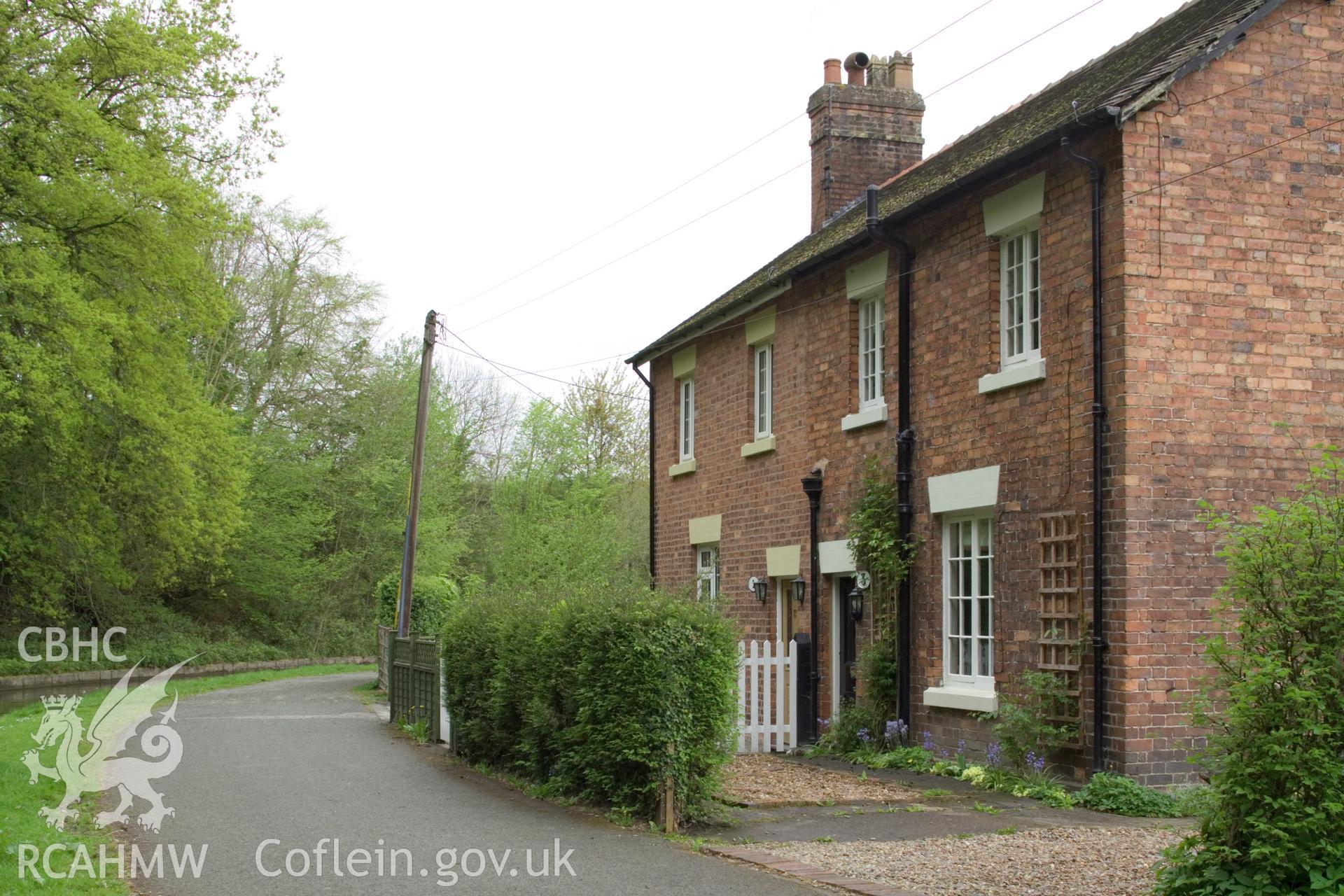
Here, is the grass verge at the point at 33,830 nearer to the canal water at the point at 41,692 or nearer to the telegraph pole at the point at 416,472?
the telegraph pole at the point at 416,472

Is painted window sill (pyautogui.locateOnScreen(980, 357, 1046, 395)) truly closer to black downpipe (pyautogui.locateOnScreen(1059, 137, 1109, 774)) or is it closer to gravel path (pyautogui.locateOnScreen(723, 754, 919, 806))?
black downpipe (pyautogui.locateOnScreen(1059, 137, 1109, 774))

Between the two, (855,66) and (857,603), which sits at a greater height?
(855,66)

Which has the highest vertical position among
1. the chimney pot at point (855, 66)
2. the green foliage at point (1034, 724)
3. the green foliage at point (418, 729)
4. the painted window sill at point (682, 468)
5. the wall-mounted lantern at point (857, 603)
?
the chimney pot at point (855, 66)

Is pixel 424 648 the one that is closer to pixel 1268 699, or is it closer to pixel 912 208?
pixel 912 208

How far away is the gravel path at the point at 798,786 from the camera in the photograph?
11.1 m

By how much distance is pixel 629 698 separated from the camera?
10031 millimetres

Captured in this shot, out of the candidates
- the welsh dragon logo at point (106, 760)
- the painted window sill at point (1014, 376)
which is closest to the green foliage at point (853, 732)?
the painted window sill at point (1014, 376)

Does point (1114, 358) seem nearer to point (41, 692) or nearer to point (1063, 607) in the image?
point (1063, 607)

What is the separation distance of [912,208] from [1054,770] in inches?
236

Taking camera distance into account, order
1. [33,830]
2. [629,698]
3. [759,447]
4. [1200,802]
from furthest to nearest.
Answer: [759,447] < [629,698] < [33,830] < [1200,802]

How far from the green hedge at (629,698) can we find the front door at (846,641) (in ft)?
15.7

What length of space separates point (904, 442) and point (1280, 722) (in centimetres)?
835

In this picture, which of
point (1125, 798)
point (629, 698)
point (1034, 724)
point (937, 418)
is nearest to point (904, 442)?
point (937, 418)

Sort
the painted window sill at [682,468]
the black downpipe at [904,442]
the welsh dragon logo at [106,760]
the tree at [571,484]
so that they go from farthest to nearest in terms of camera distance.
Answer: the tree at [571,484], the painted window sill at [682,468], the black downpipe at [904,442], the welsh dragon logo at [106,760]
